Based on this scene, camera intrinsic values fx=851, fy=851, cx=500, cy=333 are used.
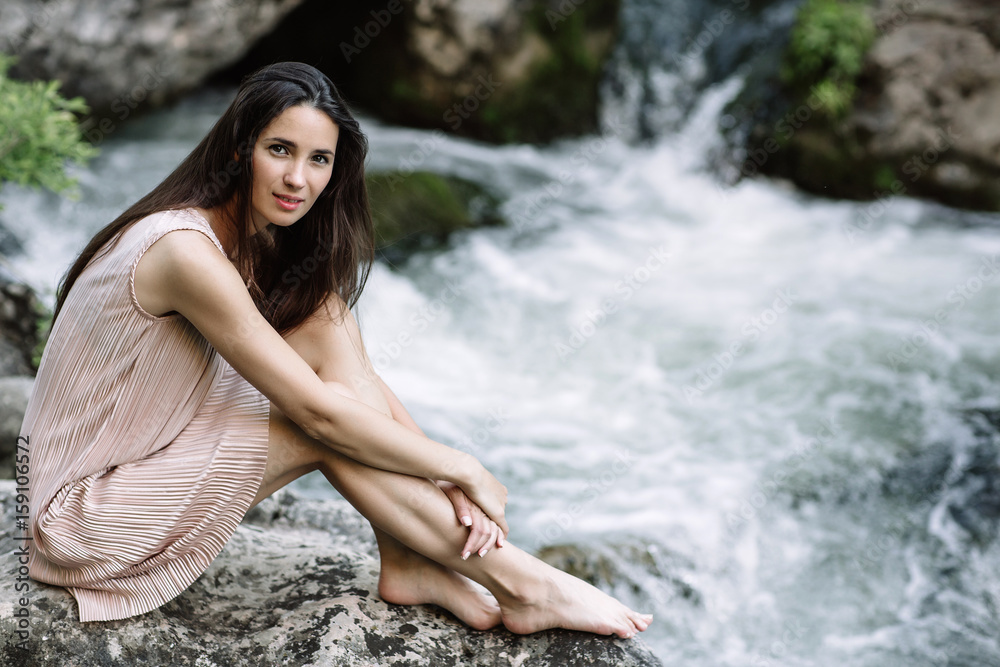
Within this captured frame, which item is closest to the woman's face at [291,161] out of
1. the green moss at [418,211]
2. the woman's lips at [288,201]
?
the woman's lips at [288,201]

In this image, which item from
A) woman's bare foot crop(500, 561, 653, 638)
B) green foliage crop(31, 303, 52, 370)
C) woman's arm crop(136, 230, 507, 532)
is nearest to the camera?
A: woman's arm crop(136, 230, 507, 532)

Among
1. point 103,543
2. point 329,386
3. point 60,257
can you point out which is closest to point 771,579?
point 329,386

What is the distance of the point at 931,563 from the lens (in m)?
3.89

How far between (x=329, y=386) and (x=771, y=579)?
249 centimetres

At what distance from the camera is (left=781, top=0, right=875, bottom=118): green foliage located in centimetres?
797

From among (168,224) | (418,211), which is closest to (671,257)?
(418,211)

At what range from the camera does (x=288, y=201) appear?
2.27 m

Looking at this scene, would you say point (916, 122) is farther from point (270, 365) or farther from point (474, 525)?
point (270, 365)

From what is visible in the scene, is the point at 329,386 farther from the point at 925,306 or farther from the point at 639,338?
the point at 925,306

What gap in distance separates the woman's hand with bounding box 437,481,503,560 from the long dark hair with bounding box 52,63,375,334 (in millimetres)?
700

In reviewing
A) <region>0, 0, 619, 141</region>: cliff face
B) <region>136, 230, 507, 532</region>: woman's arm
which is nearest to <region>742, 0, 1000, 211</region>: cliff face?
<region>0, 0, 619, 141</region>: cliff face

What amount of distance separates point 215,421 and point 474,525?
29.3 inches

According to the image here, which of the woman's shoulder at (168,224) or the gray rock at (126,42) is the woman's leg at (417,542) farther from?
the gray rock at (126,42)

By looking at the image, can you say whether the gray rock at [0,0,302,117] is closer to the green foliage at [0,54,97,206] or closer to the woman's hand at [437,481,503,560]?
the green foliage at [0,54,97,206]
